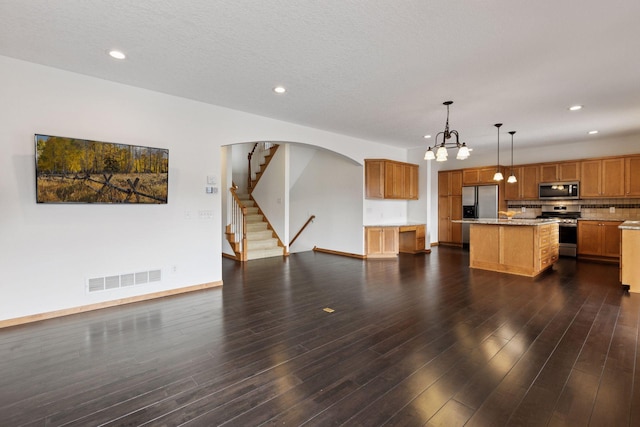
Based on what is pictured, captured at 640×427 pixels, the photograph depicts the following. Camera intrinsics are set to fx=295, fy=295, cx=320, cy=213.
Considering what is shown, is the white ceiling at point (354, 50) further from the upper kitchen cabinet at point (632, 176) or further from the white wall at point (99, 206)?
the upper kitchen cabinet at point (632, 176)

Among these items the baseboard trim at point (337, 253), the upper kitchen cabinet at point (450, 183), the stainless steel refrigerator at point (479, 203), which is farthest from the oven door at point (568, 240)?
the baseboard trim at point (337, 253)

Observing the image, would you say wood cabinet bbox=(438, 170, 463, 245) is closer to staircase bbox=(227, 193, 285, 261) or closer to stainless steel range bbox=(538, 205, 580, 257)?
stainless steel range bbox=(538, 205, 580, 257)

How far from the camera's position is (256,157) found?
9.45m

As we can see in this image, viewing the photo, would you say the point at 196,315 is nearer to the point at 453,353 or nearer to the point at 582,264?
the point at 453,353

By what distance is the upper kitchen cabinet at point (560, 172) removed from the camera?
7.23m

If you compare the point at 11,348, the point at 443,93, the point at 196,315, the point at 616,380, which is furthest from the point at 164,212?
the point at 616,380

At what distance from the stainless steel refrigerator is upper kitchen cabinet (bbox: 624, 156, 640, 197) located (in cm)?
256

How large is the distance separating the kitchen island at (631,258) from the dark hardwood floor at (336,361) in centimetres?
42

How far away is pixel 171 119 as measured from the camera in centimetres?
435

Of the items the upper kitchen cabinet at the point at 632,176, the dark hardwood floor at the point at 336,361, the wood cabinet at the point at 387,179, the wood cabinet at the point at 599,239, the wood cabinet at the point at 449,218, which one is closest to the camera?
the dark hardwood floor at the point at 336,361

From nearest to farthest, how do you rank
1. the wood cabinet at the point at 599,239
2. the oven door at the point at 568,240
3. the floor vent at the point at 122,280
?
the floor vent at the point at 122,280 → the wood cabinet at the point at 599,239 → the oven door at the point at 568,240

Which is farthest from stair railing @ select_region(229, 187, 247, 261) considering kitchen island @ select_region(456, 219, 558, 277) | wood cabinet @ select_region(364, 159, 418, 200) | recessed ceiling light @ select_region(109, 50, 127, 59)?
kitchen island @ select_region(456, 219, 558, 277)

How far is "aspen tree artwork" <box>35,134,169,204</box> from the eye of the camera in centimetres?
341

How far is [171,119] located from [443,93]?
3.96 meters
